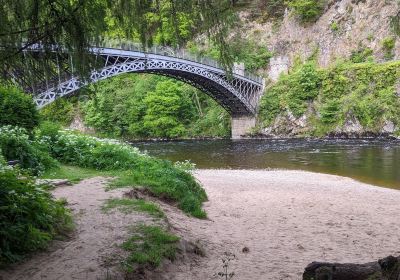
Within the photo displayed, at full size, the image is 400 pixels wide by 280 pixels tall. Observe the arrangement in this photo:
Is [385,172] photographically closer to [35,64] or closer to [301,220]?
[301,220]

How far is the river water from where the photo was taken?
18.0 meters

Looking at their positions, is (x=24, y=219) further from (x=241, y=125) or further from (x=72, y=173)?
(x=241, y=125)

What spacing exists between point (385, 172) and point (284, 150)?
32.2ft

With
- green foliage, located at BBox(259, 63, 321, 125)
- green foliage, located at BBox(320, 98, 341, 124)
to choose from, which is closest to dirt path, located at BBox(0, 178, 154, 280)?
green foliage, located at BBox(320, 98, 341, 124)

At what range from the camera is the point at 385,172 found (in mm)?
17328

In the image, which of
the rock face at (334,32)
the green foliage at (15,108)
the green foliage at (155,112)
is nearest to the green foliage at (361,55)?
the rock face at (334,32)

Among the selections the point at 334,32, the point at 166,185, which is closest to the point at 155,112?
the point at 334,32

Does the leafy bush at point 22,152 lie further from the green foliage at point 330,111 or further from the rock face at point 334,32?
the rock face at point 334,32

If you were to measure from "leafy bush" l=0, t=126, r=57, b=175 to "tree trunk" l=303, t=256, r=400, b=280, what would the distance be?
20.8 feet

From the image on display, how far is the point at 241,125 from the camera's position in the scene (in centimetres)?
3941

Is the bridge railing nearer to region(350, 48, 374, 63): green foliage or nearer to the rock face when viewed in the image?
the rock face

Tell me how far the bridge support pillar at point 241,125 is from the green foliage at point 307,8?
12079 mm

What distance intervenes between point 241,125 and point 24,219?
35.2 meters

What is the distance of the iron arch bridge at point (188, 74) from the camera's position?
2398 centimetres
